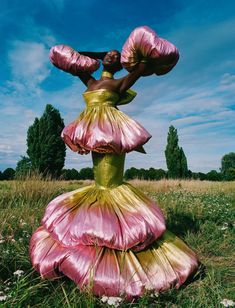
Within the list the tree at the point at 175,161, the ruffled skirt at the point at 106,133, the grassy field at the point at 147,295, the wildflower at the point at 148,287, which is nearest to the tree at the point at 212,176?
the tree at the point at 175,161

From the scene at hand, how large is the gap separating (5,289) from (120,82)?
75.8 inches

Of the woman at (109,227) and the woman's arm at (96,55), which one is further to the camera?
the woman's arm at (96,55)

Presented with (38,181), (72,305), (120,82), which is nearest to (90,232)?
(72,305)

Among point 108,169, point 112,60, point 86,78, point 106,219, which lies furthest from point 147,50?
point 106,219

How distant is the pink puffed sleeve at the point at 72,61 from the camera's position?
332 cm

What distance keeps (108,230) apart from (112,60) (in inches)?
63.3

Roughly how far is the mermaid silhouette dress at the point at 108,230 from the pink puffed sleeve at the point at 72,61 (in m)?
0.29

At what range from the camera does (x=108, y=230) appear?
8.57 feet

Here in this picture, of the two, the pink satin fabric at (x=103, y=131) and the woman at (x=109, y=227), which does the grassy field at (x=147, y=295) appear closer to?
the woman at (x=109, y=227)

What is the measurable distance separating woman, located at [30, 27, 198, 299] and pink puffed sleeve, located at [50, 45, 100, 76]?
0.18 meters

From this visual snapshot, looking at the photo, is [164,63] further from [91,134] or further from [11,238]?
[11,238]

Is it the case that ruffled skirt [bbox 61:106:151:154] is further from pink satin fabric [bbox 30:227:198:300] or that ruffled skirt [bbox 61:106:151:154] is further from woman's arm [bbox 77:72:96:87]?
pink satin fabric [bbox 30:227:198:300]

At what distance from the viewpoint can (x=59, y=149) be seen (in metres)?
29.3

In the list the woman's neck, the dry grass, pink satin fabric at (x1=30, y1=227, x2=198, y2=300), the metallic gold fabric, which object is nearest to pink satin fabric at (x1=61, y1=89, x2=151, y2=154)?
the metallic gold fabric
